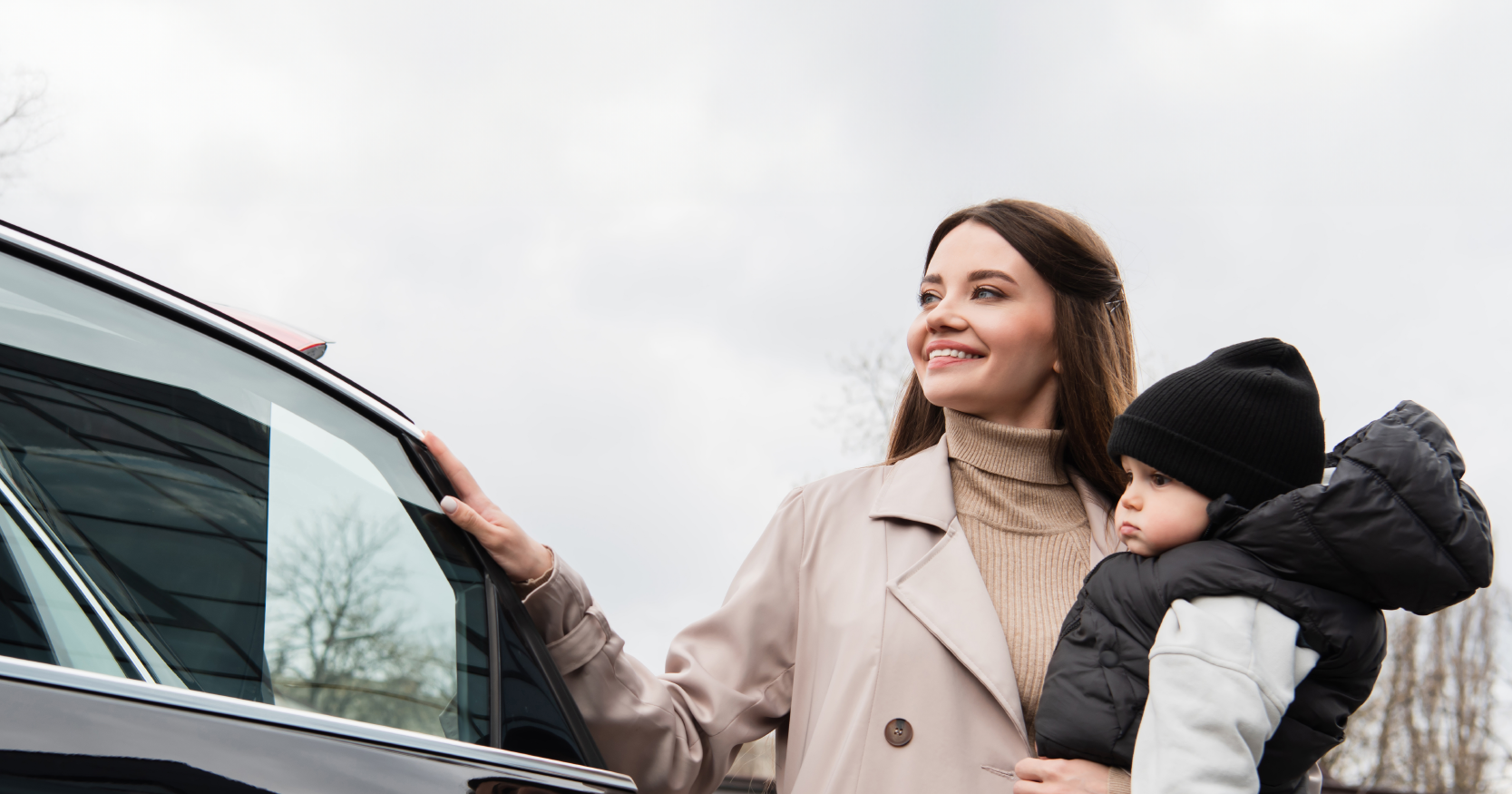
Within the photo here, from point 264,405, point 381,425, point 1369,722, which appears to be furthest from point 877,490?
point 1369,722

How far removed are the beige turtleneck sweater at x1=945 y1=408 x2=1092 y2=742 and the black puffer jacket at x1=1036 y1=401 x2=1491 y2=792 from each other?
43cm

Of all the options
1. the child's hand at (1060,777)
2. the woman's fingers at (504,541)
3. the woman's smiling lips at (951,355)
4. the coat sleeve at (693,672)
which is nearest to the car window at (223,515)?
the woman's fingers at (504,541)

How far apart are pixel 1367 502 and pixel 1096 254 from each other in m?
1.12

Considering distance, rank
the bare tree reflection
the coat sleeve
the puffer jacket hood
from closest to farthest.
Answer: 1. the bare tree reflection
2. the puffer jacket hood
3. the coat sleeve

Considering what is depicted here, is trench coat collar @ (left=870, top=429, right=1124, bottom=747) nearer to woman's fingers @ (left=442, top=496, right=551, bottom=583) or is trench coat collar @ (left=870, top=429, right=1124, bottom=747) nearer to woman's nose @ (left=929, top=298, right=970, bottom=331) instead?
woman's nose @ (left=929, top=298, right=970, bottom=331)

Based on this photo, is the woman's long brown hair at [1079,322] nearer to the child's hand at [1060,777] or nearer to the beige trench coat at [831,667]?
the beige trench coat at [831,667]

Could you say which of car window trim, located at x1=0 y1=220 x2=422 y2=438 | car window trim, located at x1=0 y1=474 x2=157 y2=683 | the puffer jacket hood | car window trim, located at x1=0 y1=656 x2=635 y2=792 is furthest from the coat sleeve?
the puffer jacket hood

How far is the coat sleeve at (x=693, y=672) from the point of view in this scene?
5.81 feet

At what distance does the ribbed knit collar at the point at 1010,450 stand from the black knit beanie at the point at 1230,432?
21.2 inches

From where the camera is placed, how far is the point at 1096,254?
263 cm

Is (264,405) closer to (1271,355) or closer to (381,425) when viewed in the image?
(381,425)

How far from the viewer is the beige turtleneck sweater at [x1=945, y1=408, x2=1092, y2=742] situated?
2.22m

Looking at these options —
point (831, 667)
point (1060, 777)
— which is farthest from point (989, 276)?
point (1060, 777)

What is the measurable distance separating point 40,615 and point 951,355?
6.24 ft
